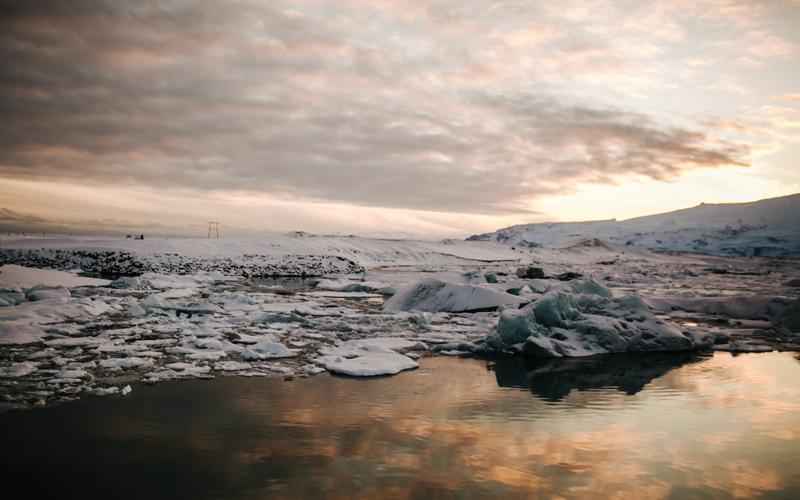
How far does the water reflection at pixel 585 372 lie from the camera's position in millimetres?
6355

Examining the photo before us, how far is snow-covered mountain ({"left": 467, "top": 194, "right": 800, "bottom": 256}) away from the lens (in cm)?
8756

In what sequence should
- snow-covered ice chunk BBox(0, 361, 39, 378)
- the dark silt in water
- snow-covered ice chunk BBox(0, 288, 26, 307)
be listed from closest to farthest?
1. the dark silt in water
2. snow-covered ice chunk BBox(0, 361, 39, 378)
3. snow-covered ice chunk BBox(0, 288, 26, 307)

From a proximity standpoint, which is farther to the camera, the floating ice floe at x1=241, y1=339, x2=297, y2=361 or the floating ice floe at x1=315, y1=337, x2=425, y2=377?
the floating ice floe at x1=241, y1=339, x2=297, y2=361

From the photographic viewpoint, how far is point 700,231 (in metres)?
99.9

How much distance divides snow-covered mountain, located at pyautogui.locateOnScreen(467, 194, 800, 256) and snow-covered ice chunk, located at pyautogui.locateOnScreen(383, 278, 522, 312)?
65560mm

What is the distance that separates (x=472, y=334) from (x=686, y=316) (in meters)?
7.18

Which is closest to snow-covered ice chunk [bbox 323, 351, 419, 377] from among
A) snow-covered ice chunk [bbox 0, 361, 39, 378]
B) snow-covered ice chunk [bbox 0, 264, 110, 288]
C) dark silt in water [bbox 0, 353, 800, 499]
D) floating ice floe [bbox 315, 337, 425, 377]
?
floating ice floe [bbox 315, 337, 425, 377]

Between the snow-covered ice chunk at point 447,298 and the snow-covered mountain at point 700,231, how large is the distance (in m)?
65.6

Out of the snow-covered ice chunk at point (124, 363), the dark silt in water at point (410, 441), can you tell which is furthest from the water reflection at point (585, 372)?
the snow-covered ice chunk at point (124, 363)

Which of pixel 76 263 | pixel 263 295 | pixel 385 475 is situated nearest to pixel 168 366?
pixel 385 475

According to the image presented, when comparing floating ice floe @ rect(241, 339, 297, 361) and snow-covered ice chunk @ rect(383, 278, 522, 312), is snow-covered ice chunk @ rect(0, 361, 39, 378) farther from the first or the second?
snow-covered ice chunk @ rect(383, 278, 522, 312)

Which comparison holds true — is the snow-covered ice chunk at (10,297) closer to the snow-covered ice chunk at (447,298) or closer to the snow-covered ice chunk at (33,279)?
the snow-covered ice chunk at (33,279)

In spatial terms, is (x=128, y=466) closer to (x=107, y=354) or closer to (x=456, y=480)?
(x=456, y=480)

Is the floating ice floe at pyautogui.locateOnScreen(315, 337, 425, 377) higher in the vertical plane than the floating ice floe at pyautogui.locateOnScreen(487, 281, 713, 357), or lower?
lower
